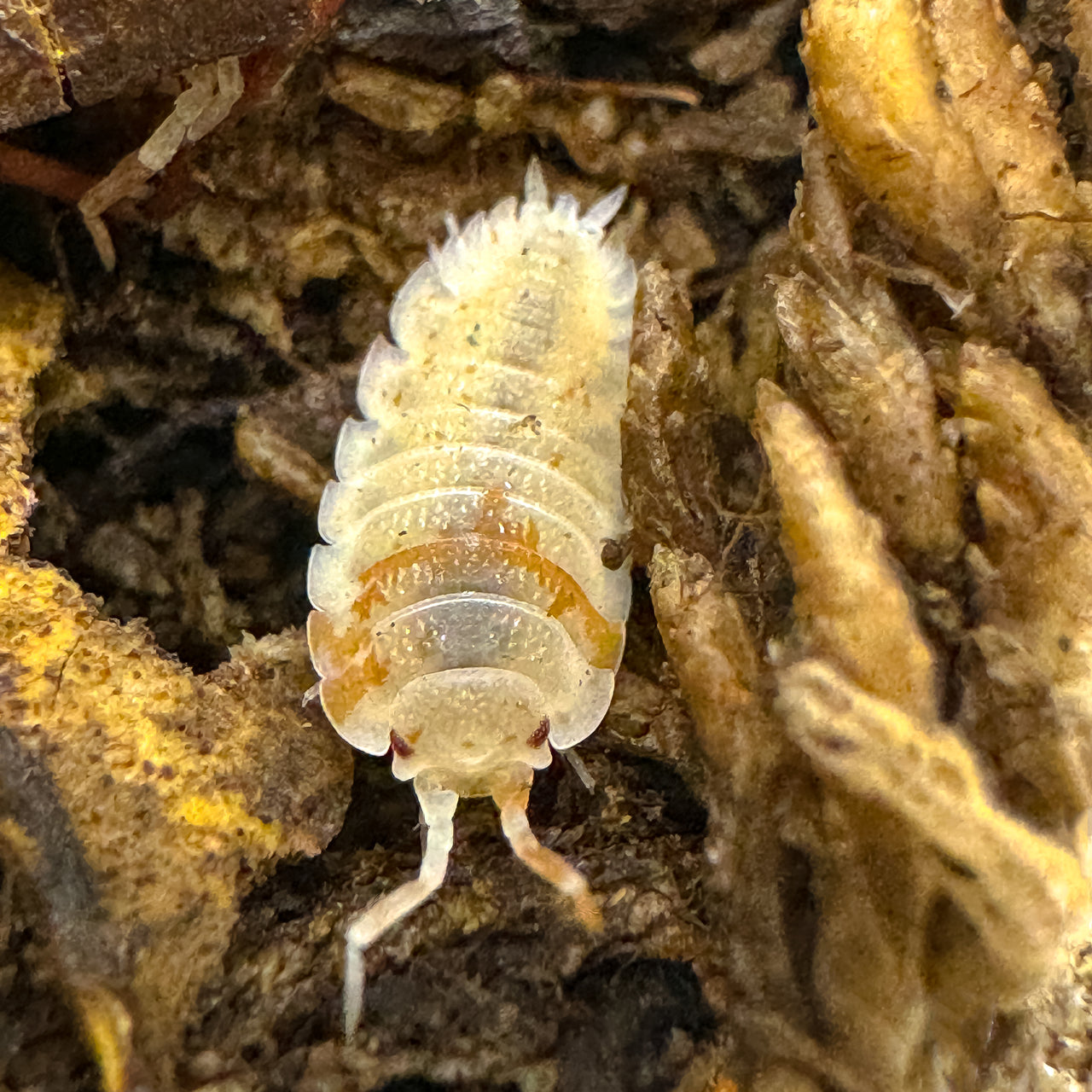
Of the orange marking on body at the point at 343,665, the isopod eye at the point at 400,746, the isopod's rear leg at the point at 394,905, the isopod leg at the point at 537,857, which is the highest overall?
the orange marking on body at the point at 343,665

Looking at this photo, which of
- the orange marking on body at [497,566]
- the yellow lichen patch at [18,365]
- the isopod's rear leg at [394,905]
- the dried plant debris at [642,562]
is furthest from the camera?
the orange marking on body at [497,566]

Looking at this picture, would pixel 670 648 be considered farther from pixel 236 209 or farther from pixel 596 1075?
pixel 236 209

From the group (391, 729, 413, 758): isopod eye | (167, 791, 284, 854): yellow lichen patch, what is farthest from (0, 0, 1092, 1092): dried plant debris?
(391, 729, 413, 758): isopod eye

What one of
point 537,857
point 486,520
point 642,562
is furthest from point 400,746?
point 642,562

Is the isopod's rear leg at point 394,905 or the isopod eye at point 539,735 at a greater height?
the isopod eye at point 539,735

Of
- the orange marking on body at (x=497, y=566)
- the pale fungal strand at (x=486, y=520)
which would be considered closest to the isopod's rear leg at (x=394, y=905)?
the pale fungal strand at (x=486, y=520)

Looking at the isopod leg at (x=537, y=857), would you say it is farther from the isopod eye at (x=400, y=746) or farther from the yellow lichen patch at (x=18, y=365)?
the yellow lichen patch at (x=18, y=365)

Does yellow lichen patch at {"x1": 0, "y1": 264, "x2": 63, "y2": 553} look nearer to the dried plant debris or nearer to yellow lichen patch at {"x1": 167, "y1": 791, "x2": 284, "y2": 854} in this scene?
the dried plant debris

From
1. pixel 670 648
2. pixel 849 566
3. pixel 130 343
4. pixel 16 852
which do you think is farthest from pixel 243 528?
pixel 849 566
